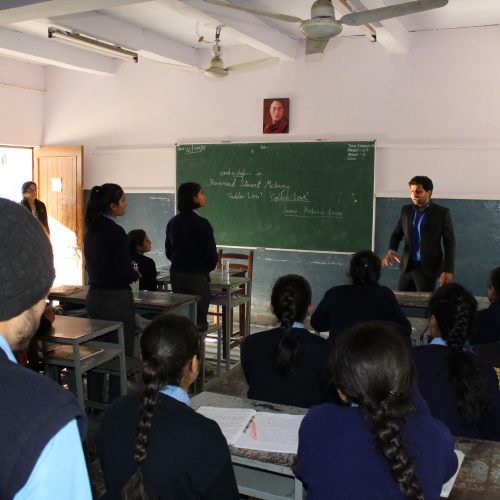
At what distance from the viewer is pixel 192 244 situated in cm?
427

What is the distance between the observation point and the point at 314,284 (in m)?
6.19

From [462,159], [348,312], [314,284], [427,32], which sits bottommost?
[314,284]

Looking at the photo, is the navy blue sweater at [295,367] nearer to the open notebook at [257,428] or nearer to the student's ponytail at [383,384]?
the open notebook at [257,428]

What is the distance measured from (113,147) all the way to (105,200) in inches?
155

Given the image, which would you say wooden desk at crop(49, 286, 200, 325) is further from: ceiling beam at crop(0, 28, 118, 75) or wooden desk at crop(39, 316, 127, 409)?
ceiling beam at crop(0, 28, 118, 75)

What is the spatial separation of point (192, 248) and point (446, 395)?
2.68 metres

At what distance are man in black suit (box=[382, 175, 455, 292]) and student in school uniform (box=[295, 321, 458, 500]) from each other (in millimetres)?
3469

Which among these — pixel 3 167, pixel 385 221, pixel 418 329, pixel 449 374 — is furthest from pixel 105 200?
pixel 3 167

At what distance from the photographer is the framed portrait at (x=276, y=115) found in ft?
Result: 20.1

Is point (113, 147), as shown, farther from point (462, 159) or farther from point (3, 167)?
point (462, 159)

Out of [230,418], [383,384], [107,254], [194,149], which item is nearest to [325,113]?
[194,149]

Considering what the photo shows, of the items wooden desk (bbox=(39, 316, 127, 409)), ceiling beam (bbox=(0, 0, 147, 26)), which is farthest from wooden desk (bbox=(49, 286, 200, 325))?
ceiling beam (bbox=(0, 0, 147, 26))

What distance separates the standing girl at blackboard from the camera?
14.0ft

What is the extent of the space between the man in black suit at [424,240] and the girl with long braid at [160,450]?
11.6 feet
